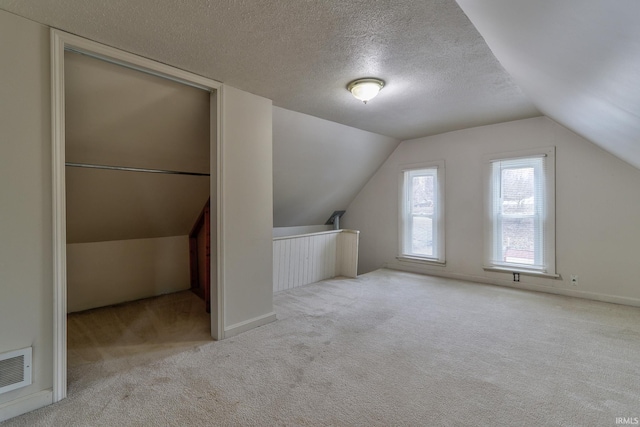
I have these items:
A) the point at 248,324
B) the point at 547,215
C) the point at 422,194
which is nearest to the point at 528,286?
the point at 547,215

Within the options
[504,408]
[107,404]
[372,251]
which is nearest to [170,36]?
[107,404]

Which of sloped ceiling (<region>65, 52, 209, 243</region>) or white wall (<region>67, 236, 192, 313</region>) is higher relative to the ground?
sloped ceiling (<region>65, 52, 209, 243</region>)

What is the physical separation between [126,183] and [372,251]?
13.3 feet

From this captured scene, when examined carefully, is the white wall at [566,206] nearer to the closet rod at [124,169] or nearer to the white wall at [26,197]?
the closet rod at [124,169]

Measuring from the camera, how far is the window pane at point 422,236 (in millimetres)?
4824

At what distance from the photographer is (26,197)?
172 centimetres

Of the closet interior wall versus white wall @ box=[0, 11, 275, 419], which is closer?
white wall @ box=[0, 11, 275, 419]

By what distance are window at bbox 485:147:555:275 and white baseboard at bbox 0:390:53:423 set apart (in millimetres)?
4770

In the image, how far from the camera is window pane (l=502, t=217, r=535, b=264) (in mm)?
3916

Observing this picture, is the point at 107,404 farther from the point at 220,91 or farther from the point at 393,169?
the point at 393,169

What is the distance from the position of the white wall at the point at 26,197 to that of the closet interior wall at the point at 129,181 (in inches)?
14.7

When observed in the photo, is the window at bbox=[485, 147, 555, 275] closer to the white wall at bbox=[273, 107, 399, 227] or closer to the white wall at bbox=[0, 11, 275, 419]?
the white wall at bbox=[273, 107, 399, 227]

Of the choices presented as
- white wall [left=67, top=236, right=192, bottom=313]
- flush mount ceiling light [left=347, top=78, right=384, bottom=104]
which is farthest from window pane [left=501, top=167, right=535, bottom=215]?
white wall [left=67, top=236, right=192, bottom=313]

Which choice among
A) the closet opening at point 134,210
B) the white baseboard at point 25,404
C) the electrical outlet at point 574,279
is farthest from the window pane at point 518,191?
the white baseboard at point 25,404
